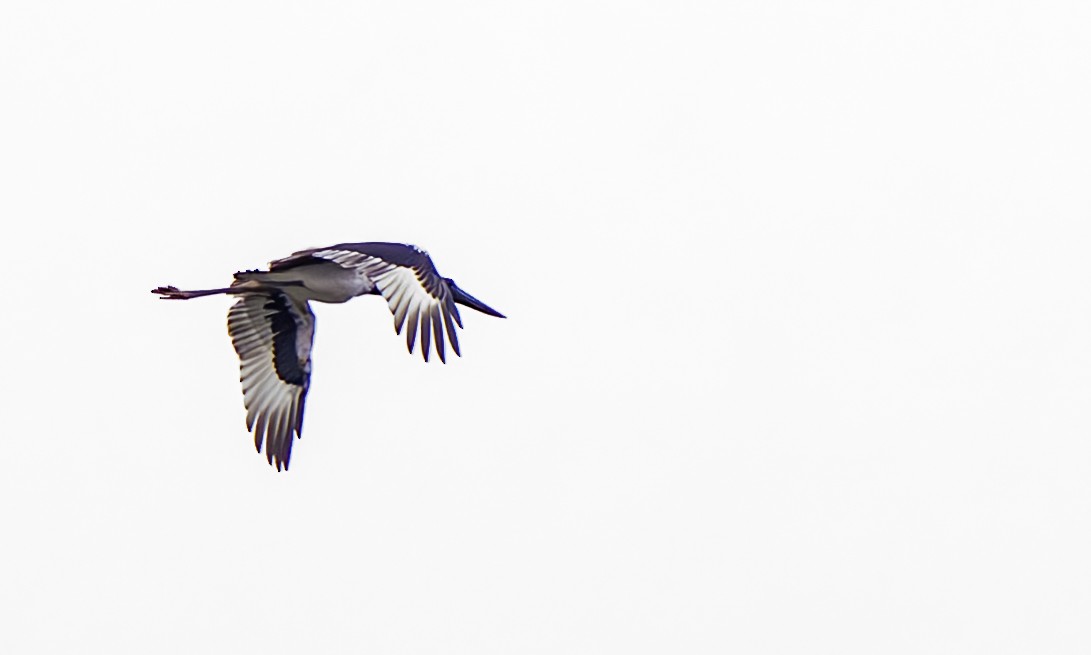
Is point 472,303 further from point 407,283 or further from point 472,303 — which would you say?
point 407,283

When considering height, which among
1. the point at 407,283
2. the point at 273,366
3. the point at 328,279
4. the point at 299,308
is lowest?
the point at 407,283

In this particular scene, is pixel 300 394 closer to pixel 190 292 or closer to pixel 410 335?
pixel 190 292

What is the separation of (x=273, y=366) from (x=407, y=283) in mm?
3225

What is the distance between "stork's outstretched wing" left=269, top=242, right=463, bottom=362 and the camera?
19359mm

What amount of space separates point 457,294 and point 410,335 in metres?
3.84

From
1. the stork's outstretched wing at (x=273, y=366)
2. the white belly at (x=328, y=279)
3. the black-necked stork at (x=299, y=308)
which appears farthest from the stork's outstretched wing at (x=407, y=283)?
the stork's outstretched wing at (x=273, y=366)

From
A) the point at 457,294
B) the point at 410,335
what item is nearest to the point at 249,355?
the point at 457,294

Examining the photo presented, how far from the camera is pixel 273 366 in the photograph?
895 inches

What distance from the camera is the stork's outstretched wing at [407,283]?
1936 cm

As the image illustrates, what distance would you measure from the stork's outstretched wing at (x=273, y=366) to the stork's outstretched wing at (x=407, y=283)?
1339 mm

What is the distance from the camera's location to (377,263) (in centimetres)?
2041

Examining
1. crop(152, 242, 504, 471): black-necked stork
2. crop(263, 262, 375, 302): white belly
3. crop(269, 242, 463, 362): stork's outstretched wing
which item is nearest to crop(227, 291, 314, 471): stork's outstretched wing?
crop(152, 242, 504, 471): black-necked stork

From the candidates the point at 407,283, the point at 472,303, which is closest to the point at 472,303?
the point at 472,303

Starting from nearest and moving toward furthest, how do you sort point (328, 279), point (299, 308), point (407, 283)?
point (407, 283)
point (328, 279)
point (299, 308)
